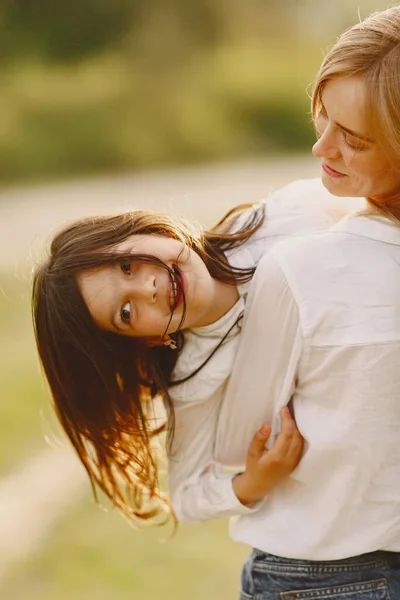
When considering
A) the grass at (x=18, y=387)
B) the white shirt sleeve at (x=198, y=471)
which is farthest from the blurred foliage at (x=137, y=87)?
the white shirt sleeve at (x=198, y=471)

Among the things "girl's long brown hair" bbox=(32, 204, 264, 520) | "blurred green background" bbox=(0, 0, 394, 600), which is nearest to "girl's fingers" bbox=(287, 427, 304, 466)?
"girl's long brown hair" bbox=(32, 204, 264, 520)

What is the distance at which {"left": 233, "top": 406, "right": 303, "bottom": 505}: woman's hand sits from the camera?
1.76m

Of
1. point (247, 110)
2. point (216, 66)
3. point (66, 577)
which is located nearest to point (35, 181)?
point (247, 110)

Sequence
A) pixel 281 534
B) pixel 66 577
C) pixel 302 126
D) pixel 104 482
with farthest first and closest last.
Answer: pixel 302 126, pixel 66 577, pixel 104 482, pixel 281 534

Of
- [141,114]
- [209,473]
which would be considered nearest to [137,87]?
[141,114]

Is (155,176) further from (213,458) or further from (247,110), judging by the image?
(213,458)

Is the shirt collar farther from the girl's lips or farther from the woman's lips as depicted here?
the girl's lips

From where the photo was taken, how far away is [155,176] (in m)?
9.14

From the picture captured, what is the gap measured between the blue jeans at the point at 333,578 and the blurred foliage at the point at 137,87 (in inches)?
303

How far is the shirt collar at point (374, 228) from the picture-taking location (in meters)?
1.60

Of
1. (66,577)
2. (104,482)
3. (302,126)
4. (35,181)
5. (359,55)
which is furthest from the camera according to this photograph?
(302,126)

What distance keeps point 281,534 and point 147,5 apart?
10.7 metres

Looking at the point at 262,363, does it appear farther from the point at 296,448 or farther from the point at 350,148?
the point at 350,148

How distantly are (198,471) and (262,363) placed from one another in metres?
0.33
